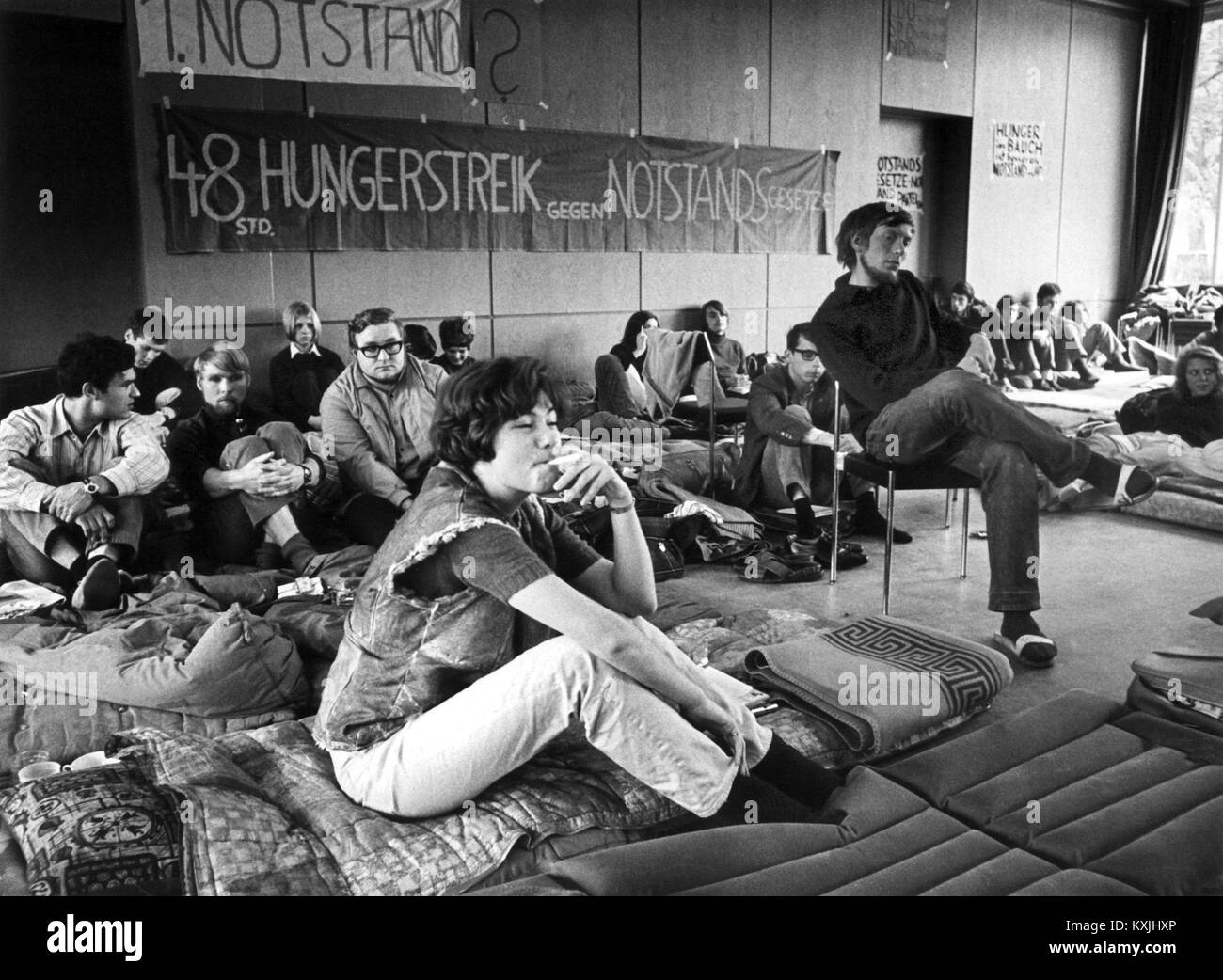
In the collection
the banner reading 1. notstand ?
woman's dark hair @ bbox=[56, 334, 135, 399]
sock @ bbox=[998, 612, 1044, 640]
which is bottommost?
sock @ bbox=[998, 612, 1044, 640]

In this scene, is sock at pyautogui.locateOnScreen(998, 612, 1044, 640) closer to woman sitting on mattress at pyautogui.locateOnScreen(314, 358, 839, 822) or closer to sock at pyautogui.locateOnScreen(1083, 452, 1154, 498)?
sock at pyautogui.locateOnScreen(1083, 452, 1154, 498)

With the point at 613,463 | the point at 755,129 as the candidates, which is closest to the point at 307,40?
the point at 613,463

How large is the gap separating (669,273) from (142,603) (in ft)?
13.8

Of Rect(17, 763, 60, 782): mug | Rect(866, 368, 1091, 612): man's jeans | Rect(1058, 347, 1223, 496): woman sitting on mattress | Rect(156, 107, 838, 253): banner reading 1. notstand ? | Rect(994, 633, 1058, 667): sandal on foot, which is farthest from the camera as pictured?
Rect(156, 107, 838, 253): banner reading 1. notstand ?

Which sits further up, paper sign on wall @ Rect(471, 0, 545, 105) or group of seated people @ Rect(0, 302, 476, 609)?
paper sign on wall @ Rect(471, 0, 545, 105)

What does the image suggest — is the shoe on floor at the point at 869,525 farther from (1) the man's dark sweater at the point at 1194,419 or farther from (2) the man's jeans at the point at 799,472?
(1) the man's dark sweater at the point at 1194,419

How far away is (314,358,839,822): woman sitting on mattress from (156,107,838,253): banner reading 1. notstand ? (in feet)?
11.7

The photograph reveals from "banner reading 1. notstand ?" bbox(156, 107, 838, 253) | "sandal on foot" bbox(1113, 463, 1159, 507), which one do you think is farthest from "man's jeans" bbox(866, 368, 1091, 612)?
"banner reading 1. notstand ?" bbox(156, 107, 838, 253)

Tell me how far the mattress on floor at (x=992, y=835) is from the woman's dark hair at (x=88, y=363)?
2.07 meters

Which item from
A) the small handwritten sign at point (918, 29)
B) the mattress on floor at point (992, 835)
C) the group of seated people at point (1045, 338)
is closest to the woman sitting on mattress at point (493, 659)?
the mattress on floor at point (992, 835)

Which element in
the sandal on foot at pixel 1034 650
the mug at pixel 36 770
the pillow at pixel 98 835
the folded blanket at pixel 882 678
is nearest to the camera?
the pillow at pixel 98 835

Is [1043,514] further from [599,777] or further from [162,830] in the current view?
[162,830]

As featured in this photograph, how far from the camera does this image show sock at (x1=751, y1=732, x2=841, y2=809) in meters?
1.79

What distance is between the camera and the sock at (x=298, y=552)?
3.09 m
